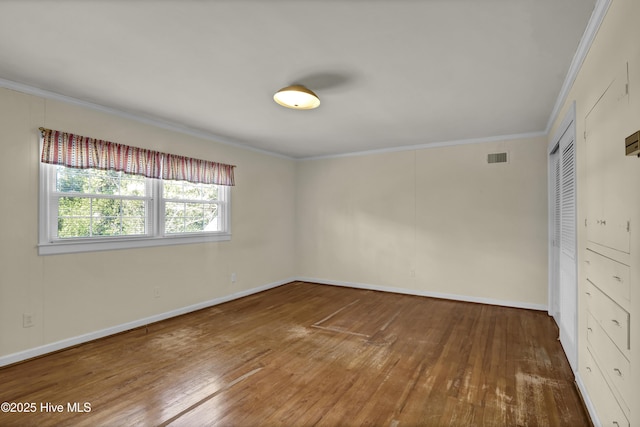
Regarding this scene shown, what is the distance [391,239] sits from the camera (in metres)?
5.55

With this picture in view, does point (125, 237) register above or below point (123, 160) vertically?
below

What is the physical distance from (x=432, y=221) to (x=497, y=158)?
4.43ft

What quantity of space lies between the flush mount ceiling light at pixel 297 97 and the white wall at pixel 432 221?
2960 mm

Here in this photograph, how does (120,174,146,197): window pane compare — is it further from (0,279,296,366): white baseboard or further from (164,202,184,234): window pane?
(0,279,296,366): white baseboard

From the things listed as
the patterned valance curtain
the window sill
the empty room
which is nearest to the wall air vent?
the empty room

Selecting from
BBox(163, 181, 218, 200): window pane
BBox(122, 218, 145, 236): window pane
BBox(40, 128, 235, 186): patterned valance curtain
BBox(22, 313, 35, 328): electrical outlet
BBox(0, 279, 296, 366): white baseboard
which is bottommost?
BBox(0, 279, 296, 366): white baseboard

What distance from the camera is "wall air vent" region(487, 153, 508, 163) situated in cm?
468

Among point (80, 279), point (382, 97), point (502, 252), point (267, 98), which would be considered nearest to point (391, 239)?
point (502, 252)

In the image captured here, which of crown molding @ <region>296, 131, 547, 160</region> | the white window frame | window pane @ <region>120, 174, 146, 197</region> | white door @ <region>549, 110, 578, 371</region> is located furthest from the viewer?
crown molding @ <region>296, 131, 547, 160</region>

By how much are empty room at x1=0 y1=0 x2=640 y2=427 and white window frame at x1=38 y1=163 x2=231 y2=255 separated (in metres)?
0.02

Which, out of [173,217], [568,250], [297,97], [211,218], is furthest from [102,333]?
[568,250]

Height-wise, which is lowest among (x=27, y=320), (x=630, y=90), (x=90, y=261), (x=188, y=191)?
(x=27, y=320)

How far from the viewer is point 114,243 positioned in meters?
3.54

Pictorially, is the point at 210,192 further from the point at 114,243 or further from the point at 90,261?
the point at 90,261
